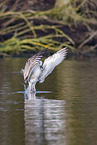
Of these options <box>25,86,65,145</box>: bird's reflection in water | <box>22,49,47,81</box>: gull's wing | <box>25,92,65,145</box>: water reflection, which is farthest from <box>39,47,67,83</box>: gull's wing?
<box>25,92,65,145</box>: water reflection

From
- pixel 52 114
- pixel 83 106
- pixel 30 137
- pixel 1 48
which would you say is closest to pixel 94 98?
pixel 83 106

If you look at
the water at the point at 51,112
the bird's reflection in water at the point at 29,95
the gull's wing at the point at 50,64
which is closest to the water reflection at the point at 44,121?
the water at the point at 51,112

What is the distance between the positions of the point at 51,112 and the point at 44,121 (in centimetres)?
95

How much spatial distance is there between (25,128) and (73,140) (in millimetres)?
1095

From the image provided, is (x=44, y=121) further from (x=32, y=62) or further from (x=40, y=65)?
(x=40, y=65)

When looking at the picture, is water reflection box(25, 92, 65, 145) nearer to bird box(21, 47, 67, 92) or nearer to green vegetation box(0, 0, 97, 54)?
bird box(21, 47, 67, 92)

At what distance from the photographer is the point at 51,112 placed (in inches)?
374

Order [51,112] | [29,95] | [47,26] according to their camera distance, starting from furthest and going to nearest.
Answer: [47,26], [29,95], [51,112]

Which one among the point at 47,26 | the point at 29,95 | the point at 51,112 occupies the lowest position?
the point at 29,95

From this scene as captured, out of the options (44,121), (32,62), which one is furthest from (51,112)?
(32,62)

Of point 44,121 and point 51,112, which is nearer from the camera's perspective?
point 44,121

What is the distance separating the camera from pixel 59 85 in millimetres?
14422

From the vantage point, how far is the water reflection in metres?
7.16

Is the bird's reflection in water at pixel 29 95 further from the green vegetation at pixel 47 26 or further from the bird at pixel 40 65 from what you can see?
the green vegetation at pixel 47 26
